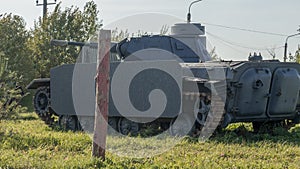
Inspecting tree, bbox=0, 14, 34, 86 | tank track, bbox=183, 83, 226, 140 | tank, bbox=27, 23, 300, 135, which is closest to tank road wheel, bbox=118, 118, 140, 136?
tank, bbox=27, 23, 300, 135

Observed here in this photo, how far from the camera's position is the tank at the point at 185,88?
418 inches

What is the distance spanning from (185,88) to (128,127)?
5.80 ft

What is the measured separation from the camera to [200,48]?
13172mm

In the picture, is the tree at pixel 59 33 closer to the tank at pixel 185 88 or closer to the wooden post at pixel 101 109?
the tank at pixel 185 88

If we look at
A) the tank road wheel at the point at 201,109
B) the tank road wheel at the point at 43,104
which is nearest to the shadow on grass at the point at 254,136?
the tank road wheel at the point at 201,109

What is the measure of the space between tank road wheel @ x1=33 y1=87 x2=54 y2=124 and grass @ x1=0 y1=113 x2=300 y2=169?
3735 millimetres

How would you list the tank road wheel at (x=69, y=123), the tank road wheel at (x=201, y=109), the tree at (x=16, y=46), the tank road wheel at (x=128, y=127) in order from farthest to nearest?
the tree at (x=16, y=46) < the tank road wheel at (x=69, y=123) < the tank road wheel at (x=128, y=127) < the tank road wheel at (x=201, y=109)

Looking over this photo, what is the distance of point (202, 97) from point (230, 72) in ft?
2.29

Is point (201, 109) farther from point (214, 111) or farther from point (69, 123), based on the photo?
point (69, 123)

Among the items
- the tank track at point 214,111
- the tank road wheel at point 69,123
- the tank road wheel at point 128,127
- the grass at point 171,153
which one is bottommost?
the tank road wheel at point 69,123

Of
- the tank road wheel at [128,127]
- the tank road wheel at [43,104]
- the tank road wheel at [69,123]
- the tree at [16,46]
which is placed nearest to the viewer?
the tank road wheel at [128,127]

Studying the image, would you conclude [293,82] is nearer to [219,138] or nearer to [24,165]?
[219,138]

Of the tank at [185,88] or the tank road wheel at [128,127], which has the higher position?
the tank at [185,88]

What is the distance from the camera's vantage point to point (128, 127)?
472 inches
